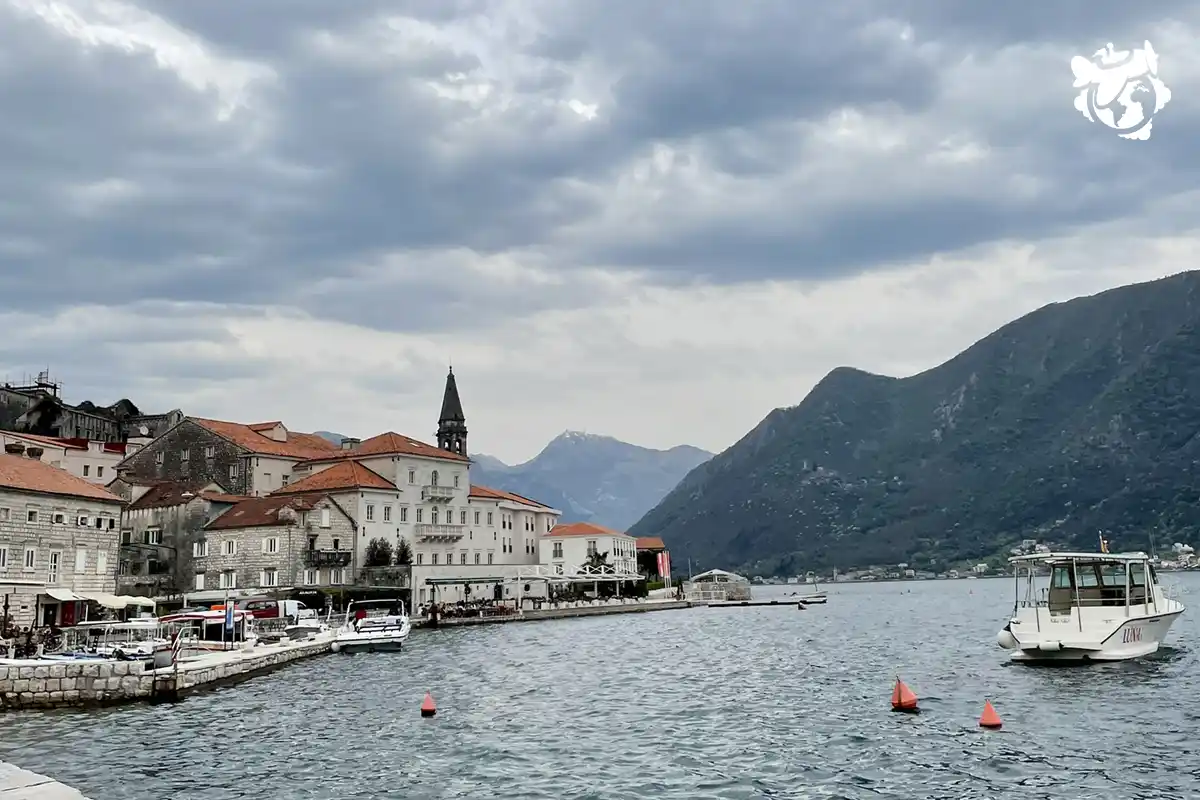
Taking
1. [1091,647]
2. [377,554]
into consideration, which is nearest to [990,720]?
[1091,647]

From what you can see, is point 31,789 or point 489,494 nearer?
point 31,789

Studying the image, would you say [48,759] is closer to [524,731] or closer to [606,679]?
[524,731]

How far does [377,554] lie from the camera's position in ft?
347

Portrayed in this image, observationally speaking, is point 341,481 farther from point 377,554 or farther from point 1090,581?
point 1090,581

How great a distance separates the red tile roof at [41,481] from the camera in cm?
6938

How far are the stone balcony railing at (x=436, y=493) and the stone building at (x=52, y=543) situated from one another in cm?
4003

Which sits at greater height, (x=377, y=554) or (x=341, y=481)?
(x=341, y=481)

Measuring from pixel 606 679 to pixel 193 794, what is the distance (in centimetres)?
2648

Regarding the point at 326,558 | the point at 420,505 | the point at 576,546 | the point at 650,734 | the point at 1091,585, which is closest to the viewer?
the point at 650,734

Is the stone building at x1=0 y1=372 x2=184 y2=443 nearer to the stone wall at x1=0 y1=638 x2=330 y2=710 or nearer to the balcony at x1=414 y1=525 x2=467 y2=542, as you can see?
the balcony at x1=414 y1=525 x2=467 y2=542

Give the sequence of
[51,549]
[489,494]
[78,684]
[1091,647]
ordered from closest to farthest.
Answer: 1. [78,684]
2. [1091,647]
3. [51,549]
4. [489,494]

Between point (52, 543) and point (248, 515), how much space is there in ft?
95.6

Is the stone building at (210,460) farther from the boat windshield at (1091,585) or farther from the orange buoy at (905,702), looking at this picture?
the orange buoy at (905,702)

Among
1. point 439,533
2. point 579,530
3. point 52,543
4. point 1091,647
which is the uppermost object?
point 579,530
